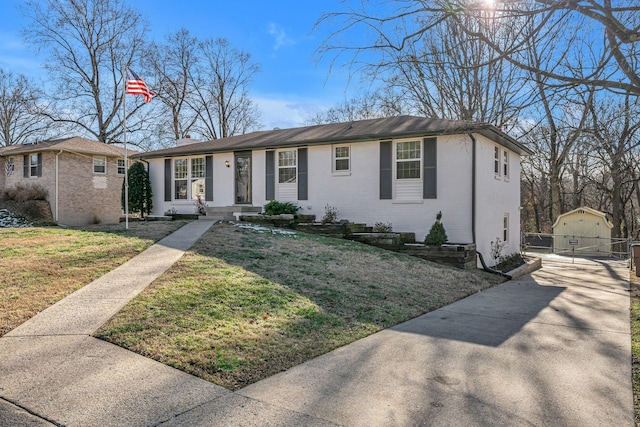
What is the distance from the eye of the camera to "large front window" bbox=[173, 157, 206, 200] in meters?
17.7

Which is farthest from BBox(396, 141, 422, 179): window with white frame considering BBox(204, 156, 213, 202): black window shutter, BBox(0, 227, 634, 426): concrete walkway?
BBox(0, 227, 634, 426): concrete walkway

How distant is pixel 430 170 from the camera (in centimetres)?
1323

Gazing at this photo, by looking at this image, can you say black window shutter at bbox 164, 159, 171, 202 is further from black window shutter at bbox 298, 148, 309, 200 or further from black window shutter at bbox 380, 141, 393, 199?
black window shutter at bbox 380, 141, 393, 199

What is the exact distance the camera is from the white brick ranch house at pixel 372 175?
1295cm

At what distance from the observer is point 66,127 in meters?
30.8

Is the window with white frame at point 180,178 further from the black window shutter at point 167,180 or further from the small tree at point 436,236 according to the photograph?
the small tree at point 436,236

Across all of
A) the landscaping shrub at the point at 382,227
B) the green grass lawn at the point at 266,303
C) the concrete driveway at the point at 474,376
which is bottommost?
the concrete driveway at the point at 474,376

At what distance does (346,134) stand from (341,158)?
32.9 inches

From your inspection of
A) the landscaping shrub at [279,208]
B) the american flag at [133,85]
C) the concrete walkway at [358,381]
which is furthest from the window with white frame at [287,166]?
the concrete walkway at [358,381]

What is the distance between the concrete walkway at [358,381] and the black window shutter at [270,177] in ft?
33.0

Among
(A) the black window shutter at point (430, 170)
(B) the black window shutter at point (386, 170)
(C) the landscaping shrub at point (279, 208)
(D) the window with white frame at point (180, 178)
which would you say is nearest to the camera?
(A) the black window shutter at point (430, 170)

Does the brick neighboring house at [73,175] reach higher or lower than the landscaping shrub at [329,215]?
higher

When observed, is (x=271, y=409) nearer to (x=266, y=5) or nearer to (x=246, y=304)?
(x=246, y=304)

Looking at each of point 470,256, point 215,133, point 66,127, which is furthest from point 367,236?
point 66,127
